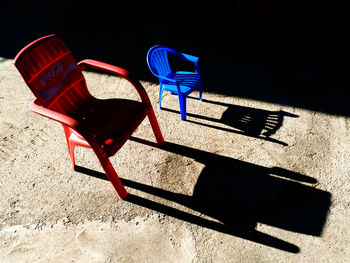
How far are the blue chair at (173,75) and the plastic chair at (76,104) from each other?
0.45 metres

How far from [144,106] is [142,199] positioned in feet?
2.99

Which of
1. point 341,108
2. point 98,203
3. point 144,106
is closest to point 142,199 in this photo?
point 98,203

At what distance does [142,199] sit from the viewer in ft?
8.88

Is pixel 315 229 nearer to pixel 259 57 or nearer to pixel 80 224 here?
pixel 80 224

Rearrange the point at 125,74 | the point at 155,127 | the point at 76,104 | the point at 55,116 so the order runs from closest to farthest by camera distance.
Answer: the point at 55,116 → the point at 125,74 → the point at 76,104 → the point at 155,127

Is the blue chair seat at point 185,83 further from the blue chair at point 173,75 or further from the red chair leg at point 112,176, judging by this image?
the red chair leg at point 112,176

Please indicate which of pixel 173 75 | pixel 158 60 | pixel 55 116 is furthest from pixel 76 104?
pixel 173 75

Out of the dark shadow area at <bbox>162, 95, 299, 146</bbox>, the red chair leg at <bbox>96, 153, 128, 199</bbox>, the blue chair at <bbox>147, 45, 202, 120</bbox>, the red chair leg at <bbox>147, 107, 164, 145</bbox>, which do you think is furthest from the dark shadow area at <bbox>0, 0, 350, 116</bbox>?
the red chair leg at <bbox>96, 153, 128, 199</bbox>

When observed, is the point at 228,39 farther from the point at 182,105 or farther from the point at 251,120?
the point at 182,105

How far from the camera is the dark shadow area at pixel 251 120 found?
10.6 feet

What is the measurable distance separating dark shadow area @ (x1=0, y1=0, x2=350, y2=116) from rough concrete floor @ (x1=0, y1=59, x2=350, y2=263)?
17.9 inches

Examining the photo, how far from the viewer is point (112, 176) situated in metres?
2.51

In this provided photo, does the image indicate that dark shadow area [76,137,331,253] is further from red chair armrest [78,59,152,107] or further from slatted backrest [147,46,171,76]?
slatted backrest [147,46,171,76]

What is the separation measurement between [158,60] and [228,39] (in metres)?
1.88
